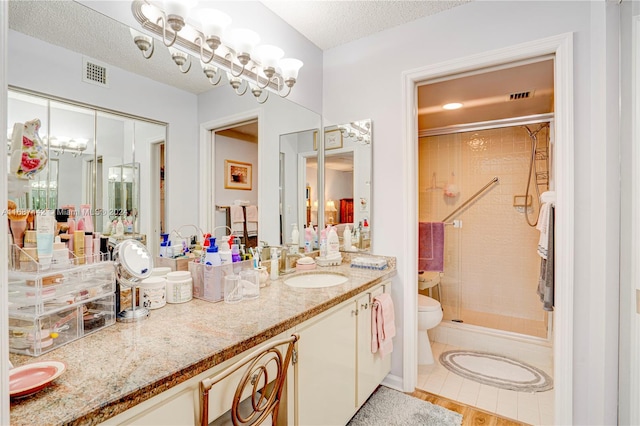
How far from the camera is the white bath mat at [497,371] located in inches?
88.0

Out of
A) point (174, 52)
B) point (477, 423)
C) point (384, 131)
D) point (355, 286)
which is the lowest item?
point (477, 423)

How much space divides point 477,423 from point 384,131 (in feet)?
6.14

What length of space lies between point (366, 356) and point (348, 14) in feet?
6.86

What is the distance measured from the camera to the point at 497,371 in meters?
2.43

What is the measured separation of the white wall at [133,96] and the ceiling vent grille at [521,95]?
2.63 metres

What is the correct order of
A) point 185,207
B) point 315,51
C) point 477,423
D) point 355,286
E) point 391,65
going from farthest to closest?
point 315,51 → point 391,65 → point 477,423 → point 355,286 → point 185,207

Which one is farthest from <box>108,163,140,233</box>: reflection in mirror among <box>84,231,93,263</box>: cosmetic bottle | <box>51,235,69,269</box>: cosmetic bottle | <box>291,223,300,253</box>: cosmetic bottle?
<box>291,223,300,253</box>: cosmetic bottle

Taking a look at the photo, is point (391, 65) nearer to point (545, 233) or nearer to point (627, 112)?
point (627, 112)

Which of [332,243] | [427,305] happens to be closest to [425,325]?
[427,305]

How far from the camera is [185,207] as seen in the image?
1589 mm

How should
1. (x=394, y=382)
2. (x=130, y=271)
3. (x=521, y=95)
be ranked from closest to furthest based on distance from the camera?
(x=130, y=271) < (x=394, y=382) < (x=521, y=95)

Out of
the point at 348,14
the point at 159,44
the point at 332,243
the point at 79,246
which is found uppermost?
the point at 348,14

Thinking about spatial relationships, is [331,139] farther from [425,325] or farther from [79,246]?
[79,246]

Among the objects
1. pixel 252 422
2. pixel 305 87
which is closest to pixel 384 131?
pixel 305 87
